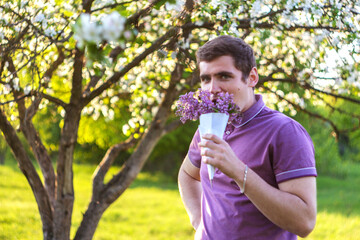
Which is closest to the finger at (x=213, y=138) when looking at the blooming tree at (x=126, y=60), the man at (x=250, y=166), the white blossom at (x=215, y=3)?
the man at (x=250, y=166)

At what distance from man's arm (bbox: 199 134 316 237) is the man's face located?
1.45 ft

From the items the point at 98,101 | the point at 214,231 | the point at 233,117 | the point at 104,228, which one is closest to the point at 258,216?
the point at 214,231

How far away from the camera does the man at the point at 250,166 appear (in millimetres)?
2033

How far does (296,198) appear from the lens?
6.59 ft

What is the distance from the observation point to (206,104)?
7.36 feet

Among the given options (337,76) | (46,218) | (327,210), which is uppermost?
(337,76)

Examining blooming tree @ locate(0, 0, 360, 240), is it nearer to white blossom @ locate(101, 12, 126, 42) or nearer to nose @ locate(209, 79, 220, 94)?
nose @ locate(209, 79, 220, 94)

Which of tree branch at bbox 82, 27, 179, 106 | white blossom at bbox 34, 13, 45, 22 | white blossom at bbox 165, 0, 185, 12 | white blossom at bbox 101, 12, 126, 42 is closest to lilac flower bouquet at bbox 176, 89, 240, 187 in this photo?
white blossom at bbox 165, 0, 185, 12

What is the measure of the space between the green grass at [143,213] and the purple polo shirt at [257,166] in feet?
18.7

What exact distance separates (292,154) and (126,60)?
431 cm

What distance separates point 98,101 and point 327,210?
1301 centimetres

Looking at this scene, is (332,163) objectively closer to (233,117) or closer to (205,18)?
(205,18)

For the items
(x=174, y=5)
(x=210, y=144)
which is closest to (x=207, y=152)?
(x=210, y=144)

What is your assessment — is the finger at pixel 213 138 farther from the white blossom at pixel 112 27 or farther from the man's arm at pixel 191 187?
the man's arm at pixel 191 187
